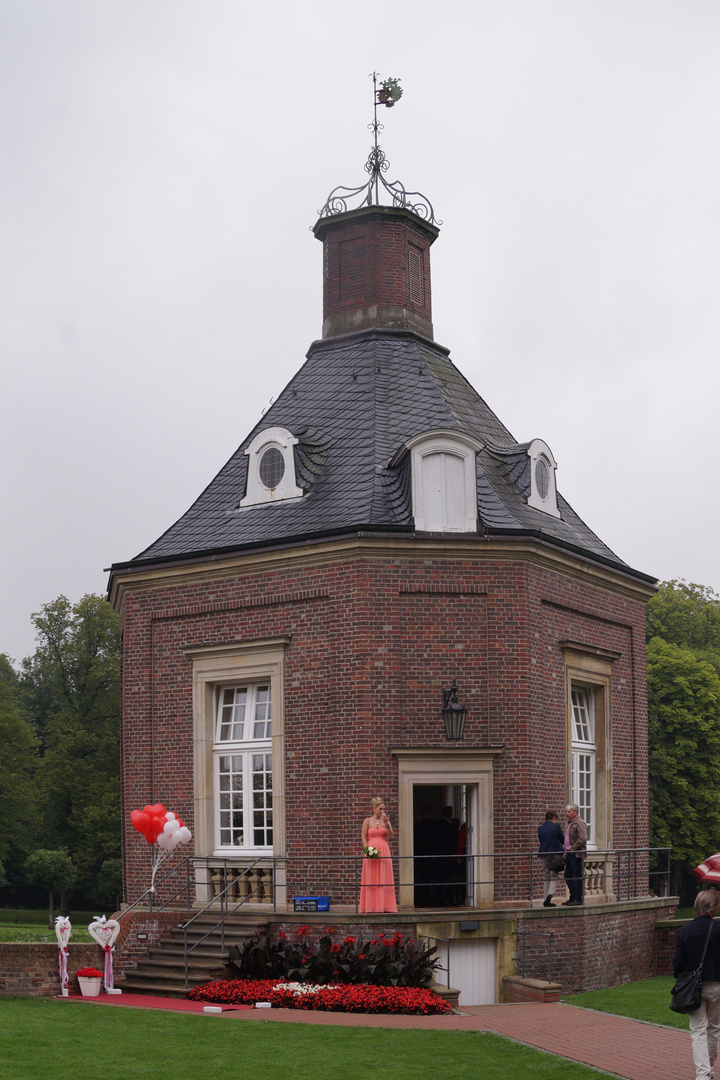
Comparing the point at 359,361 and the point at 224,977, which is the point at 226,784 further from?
the point at 359,361

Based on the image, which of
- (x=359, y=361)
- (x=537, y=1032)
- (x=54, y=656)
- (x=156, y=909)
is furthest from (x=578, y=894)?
(x=54, y=656)

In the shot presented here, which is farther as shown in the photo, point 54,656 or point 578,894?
point 54,656

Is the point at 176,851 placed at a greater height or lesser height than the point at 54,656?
lesser

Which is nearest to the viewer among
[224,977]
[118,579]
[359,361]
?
[224,977]

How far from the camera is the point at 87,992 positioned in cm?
1708

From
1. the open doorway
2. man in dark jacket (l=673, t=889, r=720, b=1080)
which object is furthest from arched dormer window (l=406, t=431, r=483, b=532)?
man in dark jacket (l=673, t=889, r=720, b=1080)

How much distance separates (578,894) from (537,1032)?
521 cm

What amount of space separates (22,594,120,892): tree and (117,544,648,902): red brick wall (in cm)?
2489

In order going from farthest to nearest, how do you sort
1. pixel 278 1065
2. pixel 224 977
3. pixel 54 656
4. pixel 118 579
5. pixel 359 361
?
pixel 54 656
pixel 359 361
pixel 118 579
pixel 224 977
pixel 278 1065

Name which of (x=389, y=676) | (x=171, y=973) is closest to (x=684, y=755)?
(x=389, y=676)

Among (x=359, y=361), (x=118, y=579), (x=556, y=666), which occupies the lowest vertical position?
(x=556, y=666)

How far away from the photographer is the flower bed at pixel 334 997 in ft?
50.1

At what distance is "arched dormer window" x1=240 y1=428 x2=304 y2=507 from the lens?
21109mm

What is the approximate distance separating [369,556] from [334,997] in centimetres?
631
